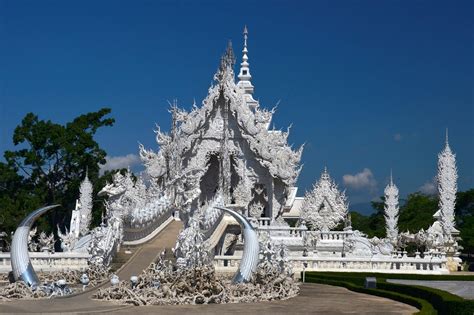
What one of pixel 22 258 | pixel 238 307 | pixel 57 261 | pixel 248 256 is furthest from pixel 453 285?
pixel 22 258

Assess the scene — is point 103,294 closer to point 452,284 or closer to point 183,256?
point 183,256

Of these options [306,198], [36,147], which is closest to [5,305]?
[306,198]

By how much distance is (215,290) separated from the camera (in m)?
16.4

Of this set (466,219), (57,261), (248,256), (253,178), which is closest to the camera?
(248,256)

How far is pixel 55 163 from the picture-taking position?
43219 millimetres

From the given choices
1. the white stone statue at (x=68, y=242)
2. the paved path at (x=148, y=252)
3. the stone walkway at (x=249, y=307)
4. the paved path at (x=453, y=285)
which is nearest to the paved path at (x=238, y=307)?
the stone walkway at (x=249, y=307)

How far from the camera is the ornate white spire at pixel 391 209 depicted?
3869 centimetres

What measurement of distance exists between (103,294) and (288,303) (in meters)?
3.96

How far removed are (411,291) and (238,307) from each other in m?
4.65

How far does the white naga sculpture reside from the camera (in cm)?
3316

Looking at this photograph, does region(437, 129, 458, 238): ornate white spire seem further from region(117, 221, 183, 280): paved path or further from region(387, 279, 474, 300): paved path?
region(117, 221, 183, 280): paved path

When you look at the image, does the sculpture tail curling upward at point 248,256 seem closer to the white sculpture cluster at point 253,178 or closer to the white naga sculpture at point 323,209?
the white sculpture cluster at point 253,178

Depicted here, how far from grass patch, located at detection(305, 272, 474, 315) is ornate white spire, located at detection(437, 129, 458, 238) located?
347 inches

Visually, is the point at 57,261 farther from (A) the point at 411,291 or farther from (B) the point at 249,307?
(A) the point at 411,291
